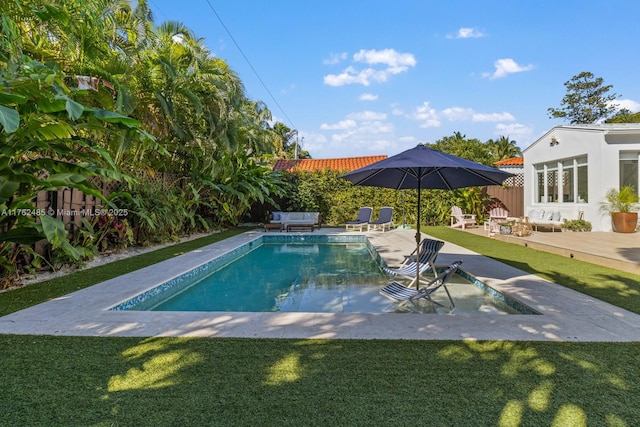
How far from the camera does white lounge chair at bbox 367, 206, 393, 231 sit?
16383mm

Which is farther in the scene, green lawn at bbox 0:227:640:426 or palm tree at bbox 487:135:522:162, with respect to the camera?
palm tree at bbox 487:135:522:162

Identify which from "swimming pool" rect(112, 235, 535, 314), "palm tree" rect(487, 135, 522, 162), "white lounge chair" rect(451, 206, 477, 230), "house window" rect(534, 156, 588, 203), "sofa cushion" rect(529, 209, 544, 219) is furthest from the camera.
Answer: "palm tree" rect(487, 135, 522, 162)

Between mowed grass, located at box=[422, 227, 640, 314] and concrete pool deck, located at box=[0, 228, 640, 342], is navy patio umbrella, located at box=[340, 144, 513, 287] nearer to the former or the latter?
concrete pool deck, located at box=[0, 228, 640, 342]

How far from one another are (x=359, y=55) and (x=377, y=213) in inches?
398

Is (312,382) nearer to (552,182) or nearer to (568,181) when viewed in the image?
(568,181)

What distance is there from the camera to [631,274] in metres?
6.59

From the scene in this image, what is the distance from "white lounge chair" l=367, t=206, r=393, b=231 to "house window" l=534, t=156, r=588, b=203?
731cm

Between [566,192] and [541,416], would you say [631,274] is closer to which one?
→ [541,416]

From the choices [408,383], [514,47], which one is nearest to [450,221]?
[514,47]

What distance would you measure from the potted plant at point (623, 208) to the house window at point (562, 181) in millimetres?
1081

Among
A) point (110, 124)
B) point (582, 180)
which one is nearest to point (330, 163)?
point (582, 180)

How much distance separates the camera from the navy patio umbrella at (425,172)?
4711mm

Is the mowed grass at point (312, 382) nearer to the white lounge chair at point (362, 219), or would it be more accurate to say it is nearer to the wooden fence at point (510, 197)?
the white lounge chair at point (362, 219)

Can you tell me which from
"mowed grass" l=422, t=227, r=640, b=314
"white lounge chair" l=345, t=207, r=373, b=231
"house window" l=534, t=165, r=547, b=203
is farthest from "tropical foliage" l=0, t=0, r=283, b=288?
"house window" l=534, t=165, r=547, b=203
